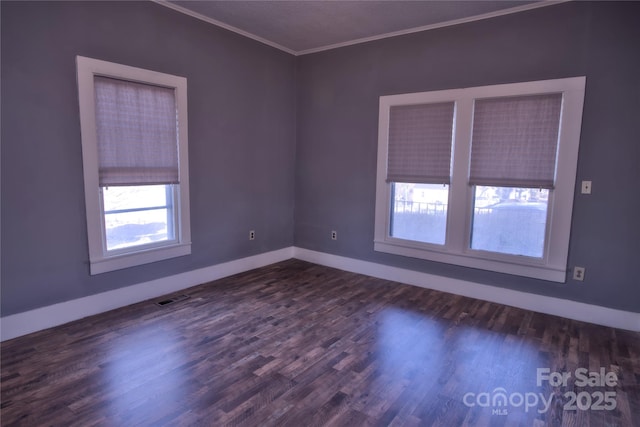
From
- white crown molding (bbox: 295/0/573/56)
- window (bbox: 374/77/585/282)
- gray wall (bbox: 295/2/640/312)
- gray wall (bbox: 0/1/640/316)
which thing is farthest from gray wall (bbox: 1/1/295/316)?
window (bbox: 374/77/585/282)

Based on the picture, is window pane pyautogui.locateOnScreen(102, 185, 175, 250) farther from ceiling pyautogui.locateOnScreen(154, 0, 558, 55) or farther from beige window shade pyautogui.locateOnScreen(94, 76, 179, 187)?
ceiling pyautogui.locateOnScreen(154, 0, 558, 55)

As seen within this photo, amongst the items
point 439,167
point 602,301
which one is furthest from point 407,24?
point 602,301

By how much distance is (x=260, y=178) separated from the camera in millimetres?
4660

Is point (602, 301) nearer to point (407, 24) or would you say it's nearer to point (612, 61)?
point (612, 61)

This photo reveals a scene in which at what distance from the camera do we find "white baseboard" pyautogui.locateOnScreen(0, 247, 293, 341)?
2.77 metres

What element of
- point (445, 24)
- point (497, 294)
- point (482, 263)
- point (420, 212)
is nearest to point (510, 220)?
point (482, 263)

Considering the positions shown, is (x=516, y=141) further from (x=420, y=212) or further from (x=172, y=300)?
(x=172, y=300)

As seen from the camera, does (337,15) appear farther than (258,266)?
No

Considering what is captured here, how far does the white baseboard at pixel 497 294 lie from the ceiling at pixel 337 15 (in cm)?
277

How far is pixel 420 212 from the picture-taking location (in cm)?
416

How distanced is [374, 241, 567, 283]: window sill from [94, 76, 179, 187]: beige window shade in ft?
8.69

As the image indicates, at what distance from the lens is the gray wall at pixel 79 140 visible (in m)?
2.66

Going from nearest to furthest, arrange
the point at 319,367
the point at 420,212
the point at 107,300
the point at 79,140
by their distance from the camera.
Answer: the point at 319,367 → the point at 79,140 → the point at 107,300 → the point at 420,212

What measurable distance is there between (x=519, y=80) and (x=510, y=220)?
1.38 metres
